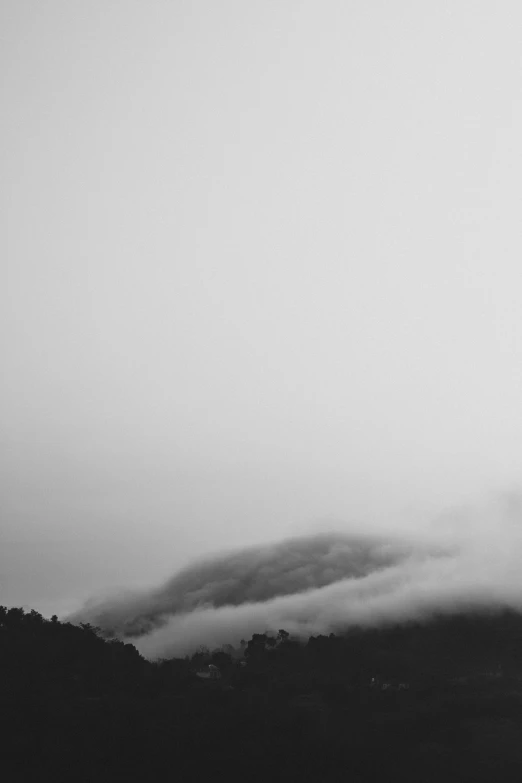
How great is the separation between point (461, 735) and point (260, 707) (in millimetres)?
39375

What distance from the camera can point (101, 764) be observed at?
8344cm

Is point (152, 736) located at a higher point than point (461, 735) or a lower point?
higher

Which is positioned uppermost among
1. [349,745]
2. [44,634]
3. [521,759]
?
[44,634]

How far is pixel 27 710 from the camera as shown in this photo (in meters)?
93.8

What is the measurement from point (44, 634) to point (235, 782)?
79.7 meters

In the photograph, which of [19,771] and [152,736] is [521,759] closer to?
[152,736]

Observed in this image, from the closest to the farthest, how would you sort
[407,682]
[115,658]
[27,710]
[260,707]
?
1. [27,710]
2. [260,707]
3. [115,658]
4. [407,682]

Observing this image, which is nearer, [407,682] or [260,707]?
[260,707]

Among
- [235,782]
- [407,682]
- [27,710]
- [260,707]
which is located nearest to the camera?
[235,782]

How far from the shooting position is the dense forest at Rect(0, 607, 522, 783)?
85.9m

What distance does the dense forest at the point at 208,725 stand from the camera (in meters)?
85.9

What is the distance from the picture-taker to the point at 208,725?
98.1 meters

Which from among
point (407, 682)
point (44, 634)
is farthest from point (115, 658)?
point (407, 682)

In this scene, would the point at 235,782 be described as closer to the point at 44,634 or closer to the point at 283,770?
the point at 283,770
